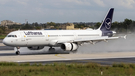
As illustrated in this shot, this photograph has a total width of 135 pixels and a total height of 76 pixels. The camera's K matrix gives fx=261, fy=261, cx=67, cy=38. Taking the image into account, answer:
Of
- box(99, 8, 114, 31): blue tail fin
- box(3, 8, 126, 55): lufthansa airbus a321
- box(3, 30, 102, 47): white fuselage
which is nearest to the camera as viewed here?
box(3, 30, 102, 47): white fuselage

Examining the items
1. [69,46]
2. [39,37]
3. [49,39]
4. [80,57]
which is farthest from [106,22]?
[80,57]

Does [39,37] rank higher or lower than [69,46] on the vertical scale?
higher

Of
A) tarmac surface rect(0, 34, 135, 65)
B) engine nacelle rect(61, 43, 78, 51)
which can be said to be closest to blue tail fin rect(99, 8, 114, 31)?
tarmac surface rect(0, 34, 135, 65)

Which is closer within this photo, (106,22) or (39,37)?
(39,37)

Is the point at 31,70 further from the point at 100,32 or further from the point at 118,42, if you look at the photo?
the point at 118,42

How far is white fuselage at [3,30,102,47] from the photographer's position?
38438mm

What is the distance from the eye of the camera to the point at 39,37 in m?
40.5

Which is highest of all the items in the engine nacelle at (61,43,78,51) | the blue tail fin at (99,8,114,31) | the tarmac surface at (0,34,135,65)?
the blue tail fin at (99,8,114,31)

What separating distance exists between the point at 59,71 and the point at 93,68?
3.56 metres

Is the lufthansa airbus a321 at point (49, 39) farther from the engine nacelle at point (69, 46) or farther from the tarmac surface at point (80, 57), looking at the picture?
the tarmac surface at point (80, 57)

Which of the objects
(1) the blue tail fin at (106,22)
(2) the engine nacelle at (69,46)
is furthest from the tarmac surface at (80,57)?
(1) the blue tail fin at (106,22)

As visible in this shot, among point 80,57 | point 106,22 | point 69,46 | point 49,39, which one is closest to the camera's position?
point 80,57

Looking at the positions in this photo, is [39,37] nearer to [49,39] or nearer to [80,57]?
[49,39]

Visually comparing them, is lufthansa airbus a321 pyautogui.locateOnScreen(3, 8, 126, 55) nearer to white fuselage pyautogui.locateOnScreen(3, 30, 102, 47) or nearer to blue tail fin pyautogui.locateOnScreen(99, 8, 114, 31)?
white fuselage pyautogui.locateOnScreen(3, 30, 102, 47)
